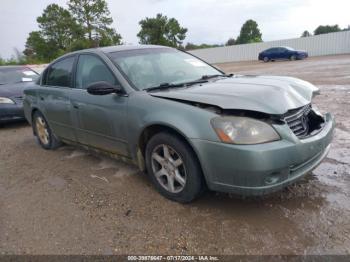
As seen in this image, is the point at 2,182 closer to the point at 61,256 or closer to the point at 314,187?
the point at 61,256

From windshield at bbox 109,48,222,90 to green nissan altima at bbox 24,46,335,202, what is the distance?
1 centimetres

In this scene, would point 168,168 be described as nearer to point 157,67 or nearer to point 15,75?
point 157,67

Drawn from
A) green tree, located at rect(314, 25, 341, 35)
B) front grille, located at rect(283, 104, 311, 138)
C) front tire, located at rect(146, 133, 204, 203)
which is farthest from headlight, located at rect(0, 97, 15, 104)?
green tree, located at rect(314, 25, 341, 35)

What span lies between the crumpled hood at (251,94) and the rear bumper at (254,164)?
34 cm

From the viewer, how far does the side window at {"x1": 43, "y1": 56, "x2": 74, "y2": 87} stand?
4522mm

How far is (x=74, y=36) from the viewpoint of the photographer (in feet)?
168

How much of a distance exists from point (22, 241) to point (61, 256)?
50 cm

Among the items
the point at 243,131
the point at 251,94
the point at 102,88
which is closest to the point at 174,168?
the point at 243,131

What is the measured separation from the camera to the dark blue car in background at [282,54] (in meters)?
27.9

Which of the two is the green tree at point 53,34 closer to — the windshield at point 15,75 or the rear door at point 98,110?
the windshield at point 15,75

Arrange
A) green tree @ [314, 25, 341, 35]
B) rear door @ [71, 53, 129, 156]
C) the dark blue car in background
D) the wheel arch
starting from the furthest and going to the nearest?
green tree @ [314, 25, 341, 35]
the dark blue car in background
rear door @ [71, 53, 129, 156]
the wheel arch

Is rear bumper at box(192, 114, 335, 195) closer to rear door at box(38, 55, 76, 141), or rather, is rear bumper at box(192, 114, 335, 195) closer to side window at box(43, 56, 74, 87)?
rear door at box(38, 55, 76, 141)

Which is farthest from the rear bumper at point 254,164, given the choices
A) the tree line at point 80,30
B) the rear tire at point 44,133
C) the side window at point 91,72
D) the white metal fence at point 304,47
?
the tree line at point 80,30

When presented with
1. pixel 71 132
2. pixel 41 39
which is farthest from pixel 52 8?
pixel 71 132
